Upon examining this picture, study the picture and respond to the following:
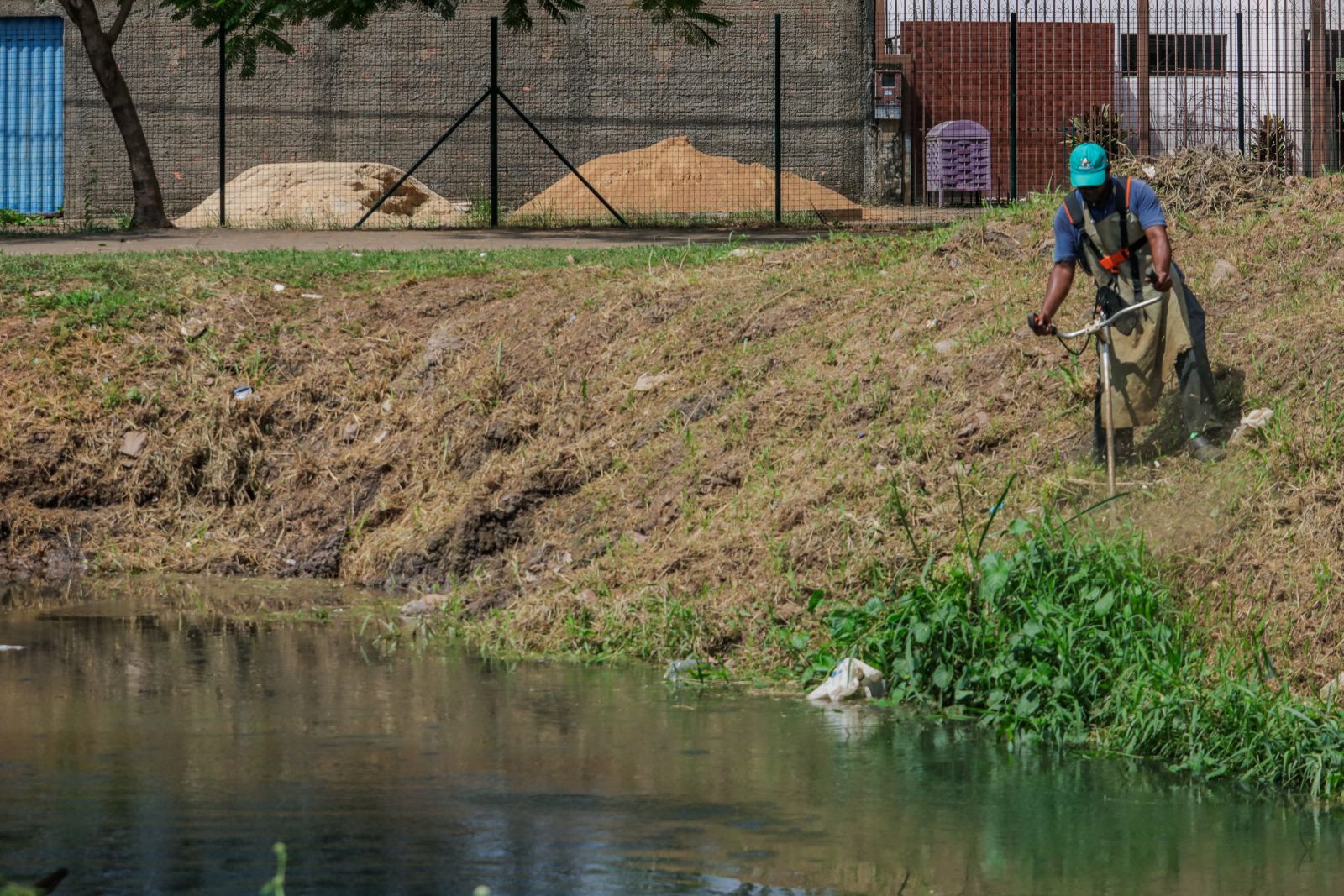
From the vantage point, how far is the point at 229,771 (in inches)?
254

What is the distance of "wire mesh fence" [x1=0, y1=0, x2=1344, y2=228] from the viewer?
2503 centimetres

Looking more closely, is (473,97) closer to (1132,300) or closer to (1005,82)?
(1005,82)

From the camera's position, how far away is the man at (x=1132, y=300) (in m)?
8.16

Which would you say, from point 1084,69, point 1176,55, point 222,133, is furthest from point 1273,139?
point 222,133

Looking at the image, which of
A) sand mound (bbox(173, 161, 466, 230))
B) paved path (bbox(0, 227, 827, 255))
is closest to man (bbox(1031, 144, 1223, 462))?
paved path (bbox(0, 227, 827, 255))

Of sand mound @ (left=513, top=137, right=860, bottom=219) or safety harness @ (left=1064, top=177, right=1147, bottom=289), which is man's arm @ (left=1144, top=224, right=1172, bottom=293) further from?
sand mound @ (left=513, top=137, right=860, bottom=219)

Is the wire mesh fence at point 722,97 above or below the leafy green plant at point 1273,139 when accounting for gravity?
above

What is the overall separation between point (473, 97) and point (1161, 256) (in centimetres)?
1873

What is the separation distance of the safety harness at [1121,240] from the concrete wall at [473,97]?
17.5 metres

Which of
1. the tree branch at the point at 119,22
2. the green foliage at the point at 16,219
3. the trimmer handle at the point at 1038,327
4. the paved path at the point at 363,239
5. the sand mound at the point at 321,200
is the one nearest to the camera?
the trimmer handle at the point at 1038,327

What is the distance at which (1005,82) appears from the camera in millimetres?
25375

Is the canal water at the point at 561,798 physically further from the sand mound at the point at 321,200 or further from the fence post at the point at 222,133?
the sand mound at the point at 321,200

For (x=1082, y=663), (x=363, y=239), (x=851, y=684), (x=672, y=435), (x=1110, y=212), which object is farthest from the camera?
(x=363, y=239)

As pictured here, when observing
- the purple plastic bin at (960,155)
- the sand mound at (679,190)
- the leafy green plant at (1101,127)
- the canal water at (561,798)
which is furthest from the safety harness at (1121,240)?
the purple plastic bin at (960,155)
